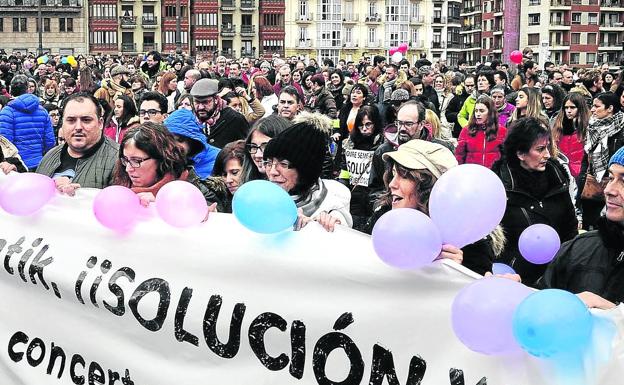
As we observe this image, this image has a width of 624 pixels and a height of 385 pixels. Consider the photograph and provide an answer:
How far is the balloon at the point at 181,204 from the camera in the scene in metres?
3.50

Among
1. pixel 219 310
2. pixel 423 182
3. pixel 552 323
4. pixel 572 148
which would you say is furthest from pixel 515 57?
pixel 552 323

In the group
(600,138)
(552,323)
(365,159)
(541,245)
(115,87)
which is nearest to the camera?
(552,323)

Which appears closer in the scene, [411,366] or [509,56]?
[411,366]

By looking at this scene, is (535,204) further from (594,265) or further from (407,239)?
(407,239)

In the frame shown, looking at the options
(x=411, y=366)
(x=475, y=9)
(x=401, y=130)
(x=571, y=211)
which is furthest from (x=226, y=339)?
(x=475, y=9)

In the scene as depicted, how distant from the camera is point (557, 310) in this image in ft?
7.55

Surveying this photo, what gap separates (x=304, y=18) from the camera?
8919 cm

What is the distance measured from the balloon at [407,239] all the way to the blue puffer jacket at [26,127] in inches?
247

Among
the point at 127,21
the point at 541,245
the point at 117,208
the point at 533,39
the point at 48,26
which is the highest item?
the point at 127,21

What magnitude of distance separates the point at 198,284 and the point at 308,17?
87.7m

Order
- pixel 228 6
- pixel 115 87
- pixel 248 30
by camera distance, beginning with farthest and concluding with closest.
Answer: pixel 248 30 → pixel 228 6 → pixel 115 87

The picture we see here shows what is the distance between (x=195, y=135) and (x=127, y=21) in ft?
279

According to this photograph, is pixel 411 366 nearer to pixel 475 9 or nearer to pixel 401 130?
pixel 401 130

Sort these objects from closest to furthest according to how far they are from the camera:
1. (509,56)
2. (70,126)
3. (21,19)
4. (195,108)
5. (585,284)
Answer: (585,284) < (70,126) < (195,108) < (509,56) < (21,19)
